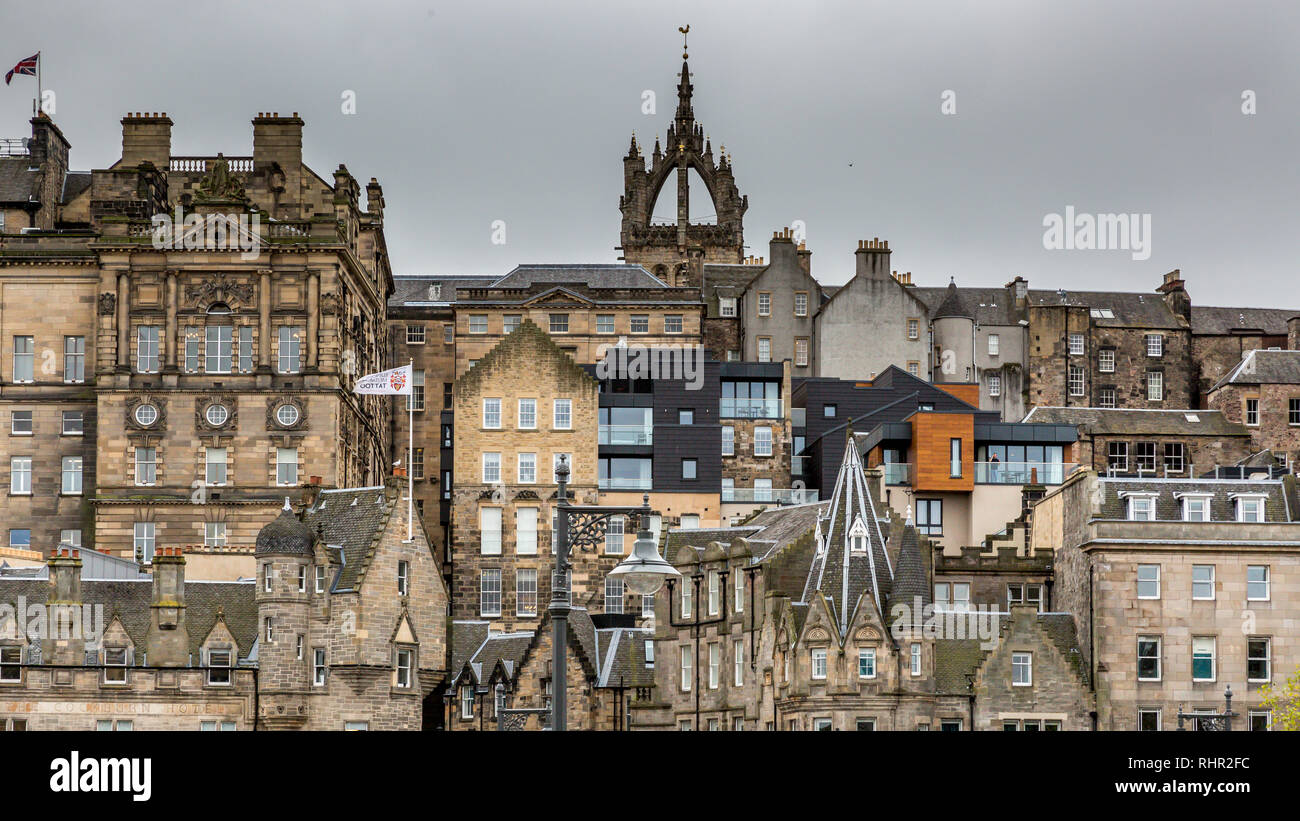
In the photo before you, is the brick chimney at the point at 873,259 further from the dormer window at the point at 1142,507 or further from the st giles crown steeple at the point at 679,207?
the dormer window at the point at 1142,507

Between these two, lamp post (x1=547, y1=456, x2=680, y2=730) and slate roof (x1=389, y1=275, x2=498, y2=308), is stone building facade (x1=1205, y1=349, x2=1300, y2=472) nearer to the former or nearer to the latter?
slate roof (x1=389, y1=275, x2=498, y2=308)

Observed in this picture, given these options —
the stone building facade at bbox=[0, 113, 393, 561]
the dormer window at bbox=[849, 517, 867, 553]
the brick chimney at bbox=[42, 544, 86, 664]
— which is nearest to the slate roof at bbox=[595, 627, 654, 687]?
the dormer window at bbox=[849, 517, 867, 553]

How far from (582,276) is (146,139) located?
2806 cm

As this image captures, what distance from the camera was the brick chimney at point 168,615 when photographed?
82312 mm

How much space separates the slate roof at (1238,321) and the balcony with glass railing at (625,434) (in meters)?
51.6

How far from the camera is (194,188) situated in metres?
117

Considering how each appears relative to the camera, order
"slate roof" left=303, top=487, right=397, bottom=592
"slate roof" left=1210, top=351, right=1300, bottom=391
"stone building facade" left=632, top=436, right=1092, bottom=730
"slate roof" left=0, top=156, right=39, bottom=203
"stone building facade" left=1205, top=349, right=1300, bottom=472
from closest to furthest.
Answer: "stone building facade" left=632, top=436, right=1092, bottom=730 < "slate roof" left=303, top=487, right=397, bottom=592 < "slate roof" left=0, top=156, right=39, bottom=203 < "stone building facade" left=1205, top=349, right=1300, bottom=472 < "slate roof" left=1210, top=351, right=1300, bottom=391

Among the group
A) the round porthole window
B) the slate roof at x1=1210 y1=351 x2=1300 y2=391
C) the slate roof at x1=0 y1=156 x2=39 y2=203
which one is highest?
the slate roof at x1=0 y1=156 x2=39 y2=203

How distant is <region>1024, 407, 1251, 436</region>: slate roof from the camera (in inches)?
4953

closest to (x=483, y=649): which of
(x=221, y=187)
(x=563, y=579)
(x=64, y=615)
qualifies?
(x=64, y=615)

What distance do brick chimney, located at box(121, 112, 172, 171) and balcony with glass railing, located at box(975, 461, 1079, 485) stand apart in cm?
4757
